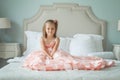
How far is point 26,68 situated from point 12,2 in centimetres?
219

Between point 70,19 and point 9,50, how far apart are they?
1.16 metres

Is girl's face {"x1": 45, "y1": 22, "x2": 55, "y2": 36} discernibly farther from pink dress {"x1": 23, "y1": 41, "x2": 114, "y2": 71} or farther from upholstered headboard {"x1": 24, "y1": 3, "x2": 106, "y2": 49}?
upholstered headboard {"x1": 24, "y1": 3, "x2": 106, "y2": 49}

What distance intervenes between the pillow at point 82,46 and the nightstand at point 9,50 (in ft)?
3.17

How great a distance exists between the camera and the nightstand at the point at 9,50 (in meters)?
4.12

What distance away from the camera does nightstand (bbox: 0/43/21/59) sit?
4.12 meters

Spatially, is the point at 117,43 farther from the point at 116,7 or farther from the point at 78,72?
the point at 78,72

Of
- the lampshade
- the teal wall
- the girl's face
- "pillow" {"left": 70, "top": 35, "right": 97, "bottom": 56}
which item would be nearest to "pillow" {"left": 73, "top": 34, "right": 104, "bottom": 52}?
"pillow" {"left": 70, "top": 35, "right": 97, "bottom": 56}

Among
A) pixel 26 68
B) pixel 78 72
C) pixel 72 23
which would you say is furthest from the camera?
pixel 72 23

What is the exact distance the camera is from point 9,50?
13.6 feet

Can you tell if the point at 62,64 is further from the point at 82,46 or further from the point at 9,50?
the point at 9,50

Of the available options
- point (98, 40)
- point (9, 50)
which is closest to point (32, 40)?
point (9, 50)

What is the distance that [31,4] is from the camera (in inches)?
170

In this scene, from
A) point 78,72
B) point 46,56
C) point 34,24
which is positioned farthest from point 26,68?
point 34,24

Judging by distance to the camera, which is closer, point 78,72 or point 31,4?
point 78,72
